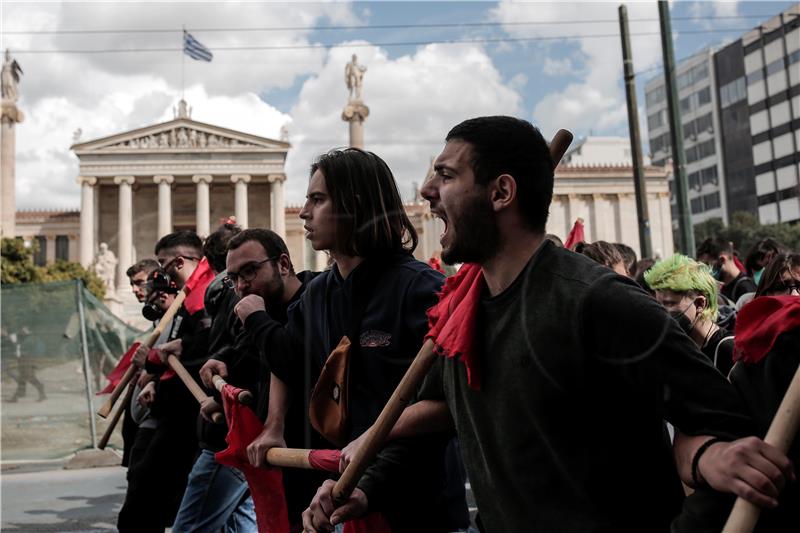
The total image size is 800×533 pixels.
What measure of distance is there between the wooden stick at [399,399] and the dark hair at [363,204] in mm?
809

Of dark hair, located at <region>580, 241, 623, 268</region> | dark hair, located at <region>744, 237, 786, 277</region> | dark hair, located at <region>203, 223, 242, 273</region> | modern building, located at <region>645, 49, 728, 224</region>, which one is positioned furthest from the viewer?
modern building, located at <region>645, 49, 728, 224</region>

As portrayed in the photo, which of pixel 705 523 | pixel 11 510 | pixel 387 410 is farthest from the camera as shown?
pixel 11 510

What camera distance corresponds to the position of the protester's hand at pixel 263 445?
284cm

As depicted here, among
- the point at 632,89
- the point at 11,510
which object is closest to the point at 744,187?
the point at 632,89

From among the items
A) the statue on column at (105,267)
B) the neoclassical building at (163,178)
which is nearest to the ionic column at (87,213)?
the neoclassical building at (163,178)

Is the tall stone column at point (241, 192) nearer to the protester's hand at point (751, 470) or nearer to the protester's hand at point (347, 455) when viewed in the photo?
the protester's hand at point (347, 455)

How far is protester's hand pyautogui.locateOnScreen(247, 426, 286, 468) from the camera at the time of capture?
2836mm

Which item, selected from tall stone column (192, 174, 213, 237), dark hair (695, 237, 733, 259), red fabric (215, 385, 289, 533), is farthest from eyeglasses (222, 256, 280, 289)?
tall stone column (192, 174, 213, 237)

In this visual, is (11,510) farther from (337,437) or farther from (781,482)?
(781,482)

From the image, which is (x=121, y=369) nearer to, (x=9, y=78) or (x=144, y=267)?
(x=144, y=267)

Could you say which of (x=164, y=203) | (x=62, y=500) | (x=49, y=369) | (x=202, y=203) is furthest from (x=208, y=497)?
(x=164, y=203)

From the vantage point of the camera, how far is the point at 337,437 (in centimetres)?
→ 258

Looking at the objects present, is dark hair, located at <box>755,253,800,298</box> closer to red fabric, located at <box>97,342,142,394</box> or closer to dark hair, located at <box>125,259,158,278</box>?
red fabric, located at <box>97,342,142,394</box>

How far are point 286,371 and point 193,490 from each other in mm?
1400
